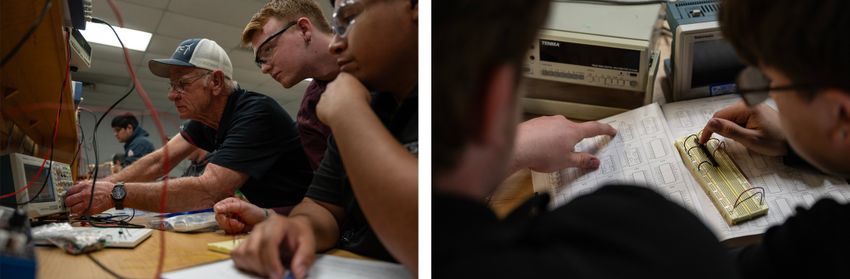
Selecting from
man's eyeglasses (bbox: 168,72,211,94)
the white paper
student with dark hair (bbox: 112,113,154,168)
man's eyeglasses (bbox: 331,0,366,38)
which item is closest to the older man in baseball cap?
man's eyeglasses (bbox: 168,72,211,94)

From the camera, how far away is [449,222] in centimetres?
53

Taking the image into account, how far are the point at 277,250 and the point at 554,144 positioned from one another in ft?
1.52

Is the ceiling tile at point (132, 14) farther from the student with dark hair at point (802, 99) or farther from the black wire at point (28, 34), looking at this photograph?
Answer: the student with dark hair at point (802, 99)

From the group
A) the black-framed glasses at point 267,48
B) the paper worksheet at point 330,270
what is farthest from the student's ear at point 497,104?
the black-framed glasses at point 267,48

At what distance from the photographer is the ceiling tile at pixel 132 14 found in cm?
74

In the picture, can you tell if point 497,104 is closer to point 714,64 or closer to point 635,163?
point 635,163

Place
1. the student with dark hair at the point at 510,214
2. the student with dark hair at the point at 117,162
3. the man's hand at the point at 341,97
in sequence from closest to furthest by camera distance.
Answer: the student with dark hair at the point at 510,214 → the man's hand at the point at 341,97 → the student with dark hair at the point at 117,162

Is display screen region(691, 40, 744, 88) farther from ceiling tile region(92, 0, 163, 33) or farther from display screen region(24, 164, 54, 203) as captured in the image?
display screen region(24, 164, 54, 203)

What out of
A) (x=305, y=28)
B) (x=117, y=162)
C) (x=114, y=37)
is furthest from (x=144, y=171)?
(x=305, y=28)

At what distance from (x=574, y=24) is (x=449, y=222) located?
465mm

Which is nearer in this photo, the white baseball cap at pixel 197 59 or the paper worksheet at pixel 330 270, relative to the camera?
the paper worksheet at pixel 330 270

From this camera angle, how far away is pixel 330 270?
63cm

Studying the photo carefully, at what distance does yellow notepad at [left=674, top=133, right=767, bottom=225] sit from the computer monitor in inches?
48.2

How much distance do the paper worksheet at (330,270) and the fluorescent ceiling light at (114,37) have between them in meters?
0.43
